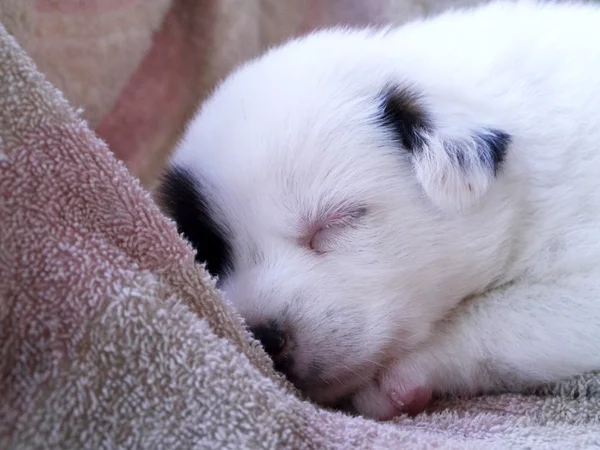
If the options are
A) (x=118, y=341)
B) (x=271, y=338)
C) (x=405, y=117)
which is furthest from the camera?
(x=405, y=117)

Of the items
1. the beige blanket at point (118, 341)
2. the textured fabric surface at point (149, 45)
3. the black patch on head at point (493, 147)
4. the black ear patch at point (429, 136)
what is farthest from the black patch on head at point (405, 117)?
the textured fabric surface at point (149, 45)

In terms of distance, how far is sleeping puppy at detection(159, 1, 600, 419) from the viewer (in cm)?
131

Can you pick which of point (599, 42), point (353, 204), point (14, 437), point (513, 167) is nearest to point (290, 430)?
point (14, 437)

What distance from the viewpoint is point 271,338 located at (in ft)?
3.99

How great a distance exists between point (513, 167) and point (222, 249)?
59cm

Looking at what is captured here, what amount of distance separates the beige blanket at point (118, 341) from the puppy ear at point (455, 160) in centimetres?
38

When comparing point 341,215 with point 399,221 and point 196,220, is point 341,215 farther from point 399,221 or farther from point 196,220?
point 196,220

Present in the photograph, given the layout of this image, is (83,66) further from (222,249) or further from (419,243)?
(419,243)

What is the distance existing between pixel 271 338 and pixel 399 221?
0.34 meters

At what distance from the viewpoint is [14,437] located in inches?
31.9

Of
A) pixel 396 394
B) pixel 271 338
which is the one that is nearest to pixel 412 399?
pixel 396 394

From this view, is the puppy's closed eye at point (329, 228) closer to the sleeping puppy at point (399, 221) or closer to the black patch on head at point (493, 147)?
the sleeping puppy at point (399, 221)

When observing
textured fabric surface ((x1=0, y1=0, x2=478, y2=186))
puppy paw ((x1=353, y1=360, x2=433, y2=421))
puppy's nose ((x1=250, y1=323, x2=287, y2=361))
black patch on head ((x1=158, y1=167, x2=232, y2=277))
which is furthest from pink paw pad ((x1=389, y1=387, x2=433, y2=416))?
textured fabric surface ((x1=0, y1=0, x2=478, y2=186))

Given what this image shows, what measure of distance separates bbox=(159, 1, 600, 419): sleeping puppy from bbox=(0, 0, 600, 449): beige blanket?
0.42 ft
